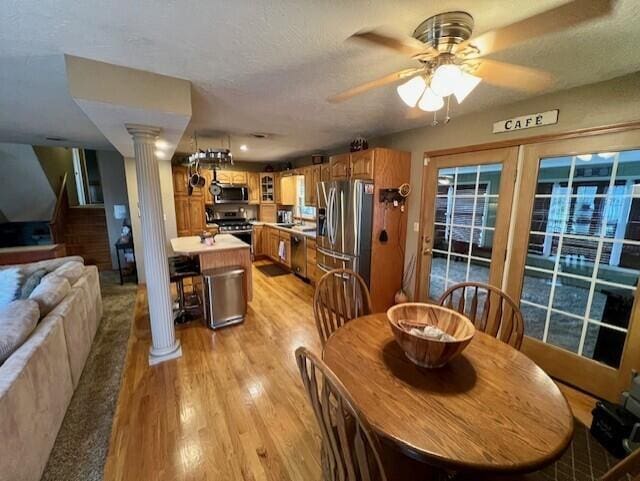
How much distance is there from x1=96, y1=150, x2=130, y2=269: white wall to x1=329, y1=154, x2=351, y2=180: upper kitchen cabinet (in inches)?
164

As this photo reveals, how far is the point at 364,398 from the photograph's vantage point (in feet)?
3.36

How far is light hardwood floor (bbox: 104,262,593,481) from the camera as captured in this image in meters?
1.49

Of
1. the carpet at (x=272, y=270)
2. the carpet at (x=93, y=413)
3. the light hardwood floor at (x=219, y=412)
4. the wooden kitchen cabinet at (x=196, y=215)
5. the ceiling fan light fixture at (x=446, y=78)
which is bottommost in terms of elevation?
the light hardwood floor at (x=219, y=412)

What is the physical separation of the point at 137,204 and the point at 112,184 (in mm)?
1342

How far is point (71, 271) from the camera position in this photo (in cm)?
261

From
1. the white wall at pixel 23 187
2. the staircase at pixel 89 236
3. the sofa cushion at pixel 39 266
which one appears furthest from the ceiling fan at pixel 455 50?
the white wall at pixel 23 187

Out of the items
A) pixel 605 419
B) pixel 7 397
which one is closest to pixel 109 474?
pixel 7 397

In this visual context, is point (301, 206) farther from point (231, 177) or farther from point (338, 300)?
point (338, 300)

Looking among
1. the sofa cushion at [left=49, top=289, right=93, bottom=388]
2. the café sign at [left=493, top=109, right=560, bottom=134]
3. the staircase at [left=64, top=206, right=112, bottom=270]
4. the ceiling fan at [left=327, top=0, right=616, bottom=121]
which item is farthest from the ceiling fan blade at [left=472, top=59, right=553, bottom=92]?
the staircase at [left=64, top=206, right=112, bottom=270]

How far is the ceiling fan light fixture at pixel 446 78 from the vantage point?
1148 mm

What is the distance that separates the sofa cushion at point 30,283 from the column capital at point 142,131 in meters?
1.61

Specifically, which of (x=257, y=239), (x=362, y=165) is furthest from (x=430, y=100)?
(x=257, y=239)

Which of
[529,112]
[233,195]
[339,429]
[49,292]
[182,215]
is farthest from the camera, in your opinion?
[233,195]

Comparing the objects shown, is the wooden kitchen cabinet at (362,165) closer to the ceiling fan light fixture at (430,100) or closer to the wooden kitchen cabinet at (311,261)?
the wooden kitchen cabinet at (311,261)
